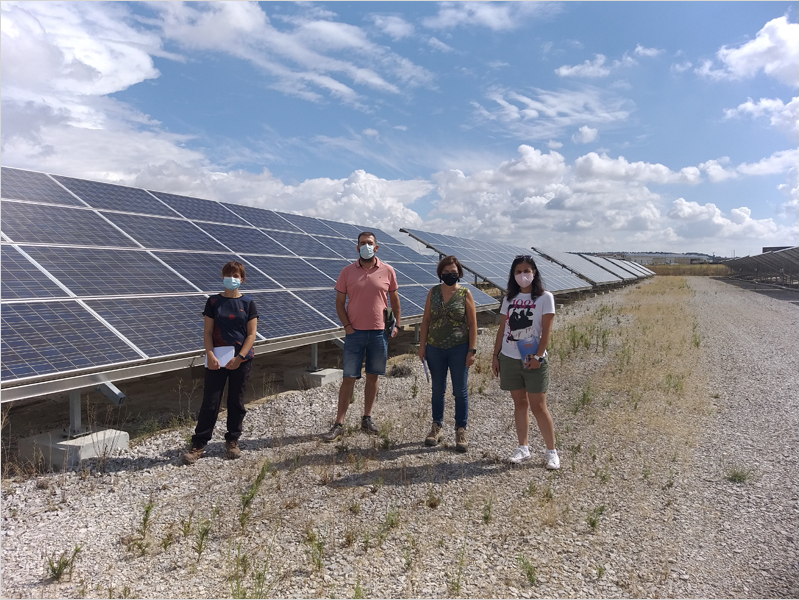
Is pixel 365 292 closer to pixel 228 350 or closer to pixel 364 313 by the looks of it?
pixel 364 313

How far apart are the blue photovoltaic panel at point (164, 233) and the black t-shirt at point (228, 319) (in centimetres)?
391

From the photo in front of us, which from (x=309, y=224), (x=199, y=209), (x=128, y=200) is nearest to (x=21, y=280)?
(x=128, y=200)

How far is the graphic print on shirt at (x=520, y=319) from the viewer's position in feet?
A: 16.7

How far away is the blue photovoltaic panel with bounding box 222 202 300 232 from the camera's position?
12.8 meters

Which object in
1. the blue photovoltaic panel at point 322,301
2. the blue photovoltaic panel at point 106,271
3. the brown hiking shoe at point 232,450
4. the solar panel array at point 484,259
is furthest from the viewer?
the solar panel array at point 484,259

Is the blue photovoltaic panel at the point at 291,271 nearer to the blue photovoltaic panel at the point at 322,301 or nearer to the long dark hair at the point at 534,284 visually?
the blue photovoltaic panel at the point at 322,301

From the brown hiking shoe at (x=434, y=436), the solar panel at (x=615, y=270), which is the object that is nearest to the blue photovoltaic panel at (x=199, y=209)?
the brown hiking shoe at (x=434, y=436)

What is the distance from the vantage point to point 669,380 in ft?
29.5

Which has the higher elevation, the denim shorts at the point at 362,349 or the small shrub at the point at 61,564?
the denim shorts at the point at 362,349

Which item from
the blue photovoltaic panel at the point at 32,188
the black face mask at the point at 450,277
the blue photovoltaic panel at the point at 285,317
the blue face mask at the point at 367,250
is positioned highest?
the blue photovoltaic panel at the point at 32,188

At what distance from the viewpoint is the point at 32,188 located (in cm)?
825

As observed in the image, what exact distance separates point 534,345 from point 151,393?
21.4 ft

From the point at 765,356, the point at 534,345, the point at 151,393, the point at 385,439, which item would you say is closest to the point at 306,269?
the point at 151,393

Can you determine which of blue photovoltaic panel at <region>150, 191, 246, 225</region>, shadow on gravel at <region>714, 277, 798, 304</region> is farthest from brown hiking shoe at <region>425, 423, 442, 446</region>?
shadow on gravel at <region>714, 277, 798, 304</region>
